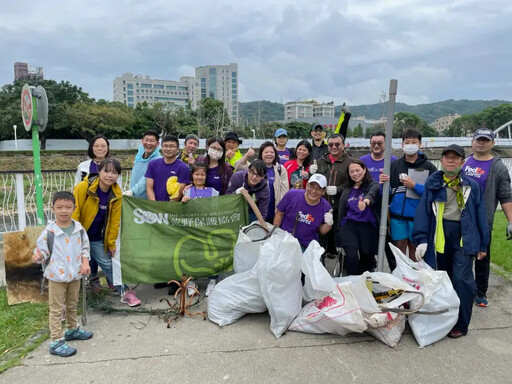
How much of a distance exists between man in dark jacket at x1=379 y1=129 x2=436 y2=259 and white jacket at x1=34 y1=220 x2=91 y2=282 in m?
3.15

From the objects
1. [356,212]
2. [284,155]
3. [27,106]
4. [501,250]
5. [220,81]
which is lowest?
[501,250]

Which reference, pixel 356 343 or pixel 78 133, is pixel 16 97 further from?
pixel 356 343

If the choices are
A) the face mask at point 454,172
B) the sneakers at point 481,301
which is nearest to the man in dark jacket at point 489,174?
the face mask at point 454,172

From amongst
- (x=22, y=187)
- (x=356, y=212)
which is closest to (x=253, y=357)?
(x=356, y=212)

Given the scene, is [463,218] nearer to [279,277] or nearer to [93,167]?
[279,277]

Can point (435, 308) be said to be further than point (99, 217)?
No

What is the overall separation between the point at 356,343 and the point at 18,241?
3455 mm

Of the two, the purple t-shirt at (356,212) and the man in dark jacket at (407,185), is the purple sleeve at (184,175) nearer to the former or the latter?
the purple t-shirt at (356,212)

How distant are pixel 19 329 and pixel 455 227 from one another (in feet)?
13.1

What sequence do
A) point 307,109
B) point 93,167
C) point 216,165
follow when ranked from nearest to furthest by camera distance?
1. point 93,167
2. point 216,165
3. point 307,109

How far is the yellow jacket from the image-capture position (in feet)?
11.9

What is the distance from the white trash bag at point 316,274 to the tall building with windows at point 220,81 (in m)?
162

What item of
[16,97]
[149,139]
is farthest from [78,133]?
[149,139]

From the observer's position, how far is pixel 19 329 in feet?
10.9
